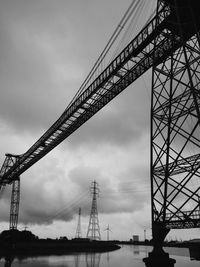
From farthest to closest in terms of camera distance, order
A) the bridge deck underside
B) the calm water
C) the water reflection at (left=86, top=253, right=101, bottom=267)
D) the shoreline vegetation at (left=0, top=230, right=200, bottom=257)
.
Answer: the shoreline vegetation at (left=0, top=230, right=200, bottom=257), the water reflection at (left=86, top=253, right=101, bottom=267), the calm water, the bridge deck underside

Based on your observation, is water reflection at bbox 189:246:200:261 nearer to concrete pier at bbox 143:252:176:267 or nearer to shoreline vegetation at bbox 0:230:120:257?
shoreline vegetation at bbox 0:230:120:257

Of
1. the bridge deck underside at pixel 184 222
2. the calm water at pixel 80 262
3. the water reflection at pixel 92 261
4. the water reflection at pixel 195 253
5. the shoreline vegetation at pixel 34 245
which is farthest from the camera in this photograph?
the shoreline vegetation at pixel 34 245

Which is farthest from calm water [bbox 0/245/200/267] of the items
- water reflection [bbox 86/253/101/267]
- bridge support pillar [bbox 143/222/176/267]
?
bridge support pillar [bbox 143/222/176/267]

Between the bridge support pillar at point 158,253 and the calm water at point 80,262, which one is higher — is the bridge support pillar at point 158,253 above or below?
above

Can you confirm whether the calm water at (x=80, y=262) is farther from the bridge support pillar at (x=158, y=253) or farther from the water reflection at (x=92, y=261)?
the bridge support pillar at (x=158, y=253)

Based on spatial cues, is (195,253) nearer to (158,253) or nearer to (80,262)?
(80,262)

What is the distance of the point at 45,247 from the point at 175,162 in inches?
1406

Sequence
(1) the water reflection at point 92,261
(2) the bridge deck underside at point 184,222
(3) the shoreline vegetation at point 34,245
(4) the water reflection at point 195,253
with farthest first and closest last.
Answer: (3) the shoreline vegetation at point 34,245 < (4) the water reflection at point 195,253 < (1) the water reflection at point 92,261 < (2) the bridge deck underside at point 184,222

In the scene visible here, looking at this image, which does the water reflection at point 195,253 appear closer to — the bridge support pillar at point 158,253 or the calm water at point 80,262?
the calm water at point 80,262

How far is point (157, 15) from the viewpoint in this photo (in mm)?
13766

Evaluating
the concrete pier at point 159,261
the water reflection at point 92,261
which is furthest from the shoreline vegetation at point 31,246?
the concrete pier at point 159,261

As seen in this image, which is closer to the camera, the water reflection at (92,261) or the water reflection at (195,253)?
the water reflection at (92,261)

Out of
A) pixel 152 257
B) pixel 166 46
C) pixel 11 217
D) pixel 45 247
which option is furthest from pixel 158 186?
pixel 45 247

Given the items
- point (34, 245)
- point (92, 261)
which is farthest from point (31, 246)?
point (92, 261)
